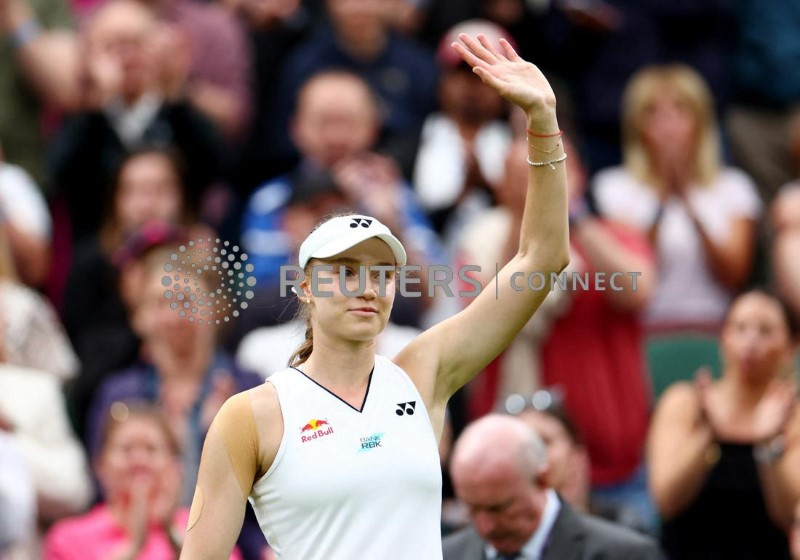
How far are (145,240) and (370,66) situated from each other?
2481 mm

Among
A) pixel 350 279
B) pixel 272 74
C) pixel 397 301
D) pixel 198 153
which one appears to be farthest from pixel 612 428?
pixel 350 279

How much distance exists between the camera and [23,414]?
8.27m

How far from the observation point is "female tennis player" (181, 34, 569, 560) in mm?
4586

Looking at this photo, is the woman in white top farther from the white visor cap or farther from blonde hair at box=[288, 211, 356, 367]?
the white visor cap

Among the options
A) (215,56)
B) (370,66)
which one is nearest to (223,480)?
(370,66)

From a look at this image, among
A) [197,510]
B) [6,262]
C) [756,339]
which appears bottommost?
[756,339]

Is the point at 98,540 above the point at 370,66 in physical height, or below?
below

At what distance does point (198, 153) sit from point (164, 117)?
30 cm

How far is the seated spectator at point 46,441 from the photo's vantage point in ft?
26.6

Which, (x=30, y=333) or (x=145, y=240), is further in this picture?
(x=30, y=333)

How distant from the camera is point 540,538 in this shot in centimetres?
667

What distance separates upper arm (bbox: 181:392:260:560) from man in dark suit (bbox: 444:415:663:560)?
6.62ft

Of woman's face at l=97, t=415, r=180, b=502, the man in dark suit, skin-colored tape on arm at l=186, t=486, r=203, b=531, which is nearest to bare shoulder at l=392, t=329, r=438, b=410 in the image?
skin-colored tape on arm at l=186, t=486, r=203, b=531

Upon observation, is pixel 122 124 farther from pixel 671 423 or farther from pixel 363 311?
pixel 363 311
